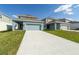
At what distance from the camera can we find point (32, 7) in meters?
11.6

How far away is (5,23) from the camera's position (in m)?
15.3

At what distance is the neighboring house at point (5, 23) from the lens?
14.7 meters

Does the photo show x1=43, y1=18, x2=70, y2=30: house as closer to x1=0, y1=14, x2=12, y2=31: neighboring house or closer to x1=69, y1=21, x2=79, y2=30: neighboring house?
x1=69, y1=21, x2=79, y2=30: neighboring house

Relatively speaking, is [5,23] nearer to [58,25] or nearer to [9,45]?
Result: [58,25]

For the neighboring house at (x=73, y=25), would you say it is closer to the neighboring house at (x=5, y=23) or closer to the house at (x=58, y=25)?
the house at (x=58, y=25)

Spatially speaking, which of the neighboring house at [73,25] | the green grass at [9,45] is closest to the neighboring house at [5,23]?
the green grass at [9,45]

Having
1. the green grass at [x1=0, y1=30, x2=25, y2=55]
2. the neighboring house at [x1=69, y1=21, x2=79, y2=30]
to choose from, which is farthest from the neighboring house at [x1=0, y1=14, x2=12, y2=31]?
the neighboring house at [x1=69, y1=21, x2=79, y2=30]

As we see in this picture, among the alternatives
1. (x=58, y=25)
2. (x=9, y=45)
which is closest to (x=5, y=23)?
(x=58, y=25)

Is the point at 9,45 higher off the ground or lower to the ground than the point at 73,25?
lower

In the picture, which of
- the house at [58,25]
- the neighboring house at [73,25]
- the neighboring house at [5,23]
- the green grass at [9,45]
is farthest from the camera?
the neighboring house at [5,23]

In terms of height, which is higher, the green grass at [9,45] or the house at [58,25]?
the house at [58,25]
